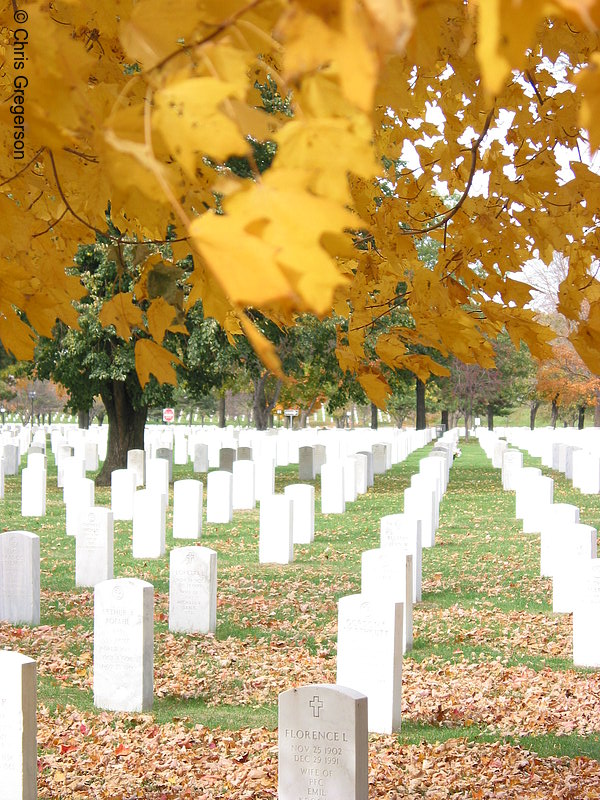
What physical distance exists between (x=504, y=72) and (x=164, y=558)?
14.6 meters

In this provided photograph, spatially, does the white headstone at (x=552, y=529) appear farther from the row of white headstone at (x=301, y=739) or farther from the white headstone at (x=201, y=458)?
the white headstone at (x=201, y=458)

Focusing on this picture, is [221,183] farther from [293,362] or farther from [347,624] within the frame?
[293,362]

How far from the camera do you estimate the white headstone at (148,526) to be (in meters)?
15.3

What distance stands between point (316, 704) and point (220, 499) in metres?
13.8

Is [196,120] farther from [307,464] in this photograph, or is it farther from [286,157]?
[307,464]

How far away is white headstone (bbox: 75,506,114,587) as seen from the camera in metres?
12.7

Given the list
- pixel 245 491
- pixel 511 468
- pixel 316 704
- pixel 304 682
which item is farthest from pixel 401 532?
pixel 511 468

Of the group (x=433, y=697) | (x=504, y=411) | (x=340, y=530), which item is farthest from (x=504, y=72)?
(x=504, y=411)

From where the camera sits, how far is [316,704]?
210 inches

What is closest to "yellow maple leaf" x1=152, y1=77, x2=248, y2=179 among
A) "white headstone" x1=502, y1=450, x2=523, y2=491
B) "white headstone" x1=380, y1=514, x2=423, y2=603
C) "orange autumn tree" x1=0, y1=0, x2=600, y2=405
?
"orange autumn tree" x1=0, y1=0, x2=600, y2=405

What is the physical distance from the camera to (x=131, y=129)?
59.6 inches

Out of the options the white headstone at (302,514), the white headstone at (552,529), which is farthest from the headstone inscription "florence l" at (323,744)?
the white headstone at (302,514)

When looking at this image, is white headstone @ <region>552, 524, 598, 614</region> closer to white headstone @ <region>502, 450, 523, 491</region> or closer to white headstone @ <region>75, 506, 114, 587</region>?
white headstone @ <region>75, 506, 114, 587</region>

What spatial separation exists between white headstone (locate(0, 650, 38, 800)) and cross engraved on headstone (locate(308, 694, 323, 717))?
5.27ft
